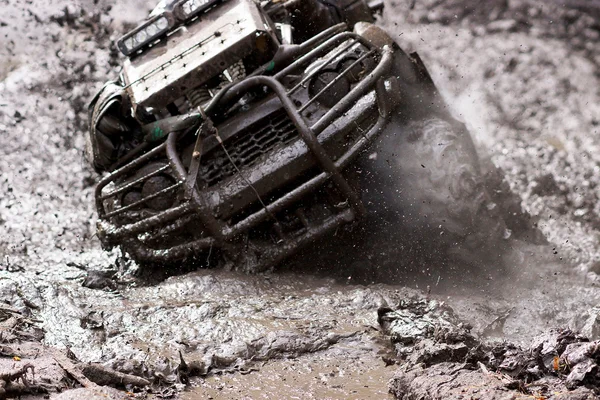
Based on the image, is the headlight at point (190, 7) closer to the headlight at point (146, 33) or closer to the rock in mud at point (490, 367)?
the headlight at point (146, 33)

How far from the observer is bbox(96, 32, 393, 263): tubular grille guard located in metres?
4.96

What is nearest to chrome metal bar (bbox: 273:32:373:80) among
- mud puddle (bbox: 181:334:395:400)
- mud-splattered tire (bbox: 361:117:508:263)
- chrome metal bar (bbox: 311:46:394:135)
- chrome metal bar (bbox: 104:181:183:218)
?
chrome metal bar (bbox: 311:46:394:135)

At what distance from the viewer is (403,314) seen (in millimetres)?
4105

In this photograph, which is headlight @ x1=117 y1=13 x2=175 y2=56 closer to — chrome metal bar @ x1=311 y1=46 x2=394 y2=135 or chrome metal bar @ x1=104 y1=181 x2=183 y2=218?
chrome metal bar @ x1=104 y1=181 x2=183 y2=218

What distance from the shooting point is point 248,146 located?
5.20 m

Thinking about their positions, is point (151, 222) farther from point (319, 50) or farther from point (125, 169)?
point (319, 50)

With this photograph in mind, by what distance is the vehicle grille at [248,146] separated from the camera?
16.9 feet

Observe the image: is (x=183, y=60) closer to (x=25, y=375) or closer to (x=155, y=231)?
(x=155, y=231)

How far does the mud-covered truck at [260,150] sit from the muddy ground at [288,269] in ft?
1.19

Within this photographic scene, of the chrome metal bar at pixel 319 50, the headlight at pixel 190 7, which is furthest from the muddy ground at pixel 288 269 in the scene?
the headlight at pixel 190 7

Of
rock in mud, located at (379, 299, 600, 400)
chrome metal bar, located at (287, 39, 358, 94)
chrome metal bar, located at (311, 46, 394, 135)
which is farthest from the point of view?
chrome metal bar, located at (287, 39, 358, 94)

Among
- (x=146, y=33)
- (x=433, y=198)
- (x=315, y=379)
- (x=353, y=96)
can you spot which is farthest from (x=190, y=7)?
(x=315, y=379)

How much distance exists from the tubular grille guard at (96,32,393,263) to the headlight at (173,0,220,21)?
Result: 883 millimetres

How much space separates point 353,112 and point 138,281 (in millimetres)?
2030
